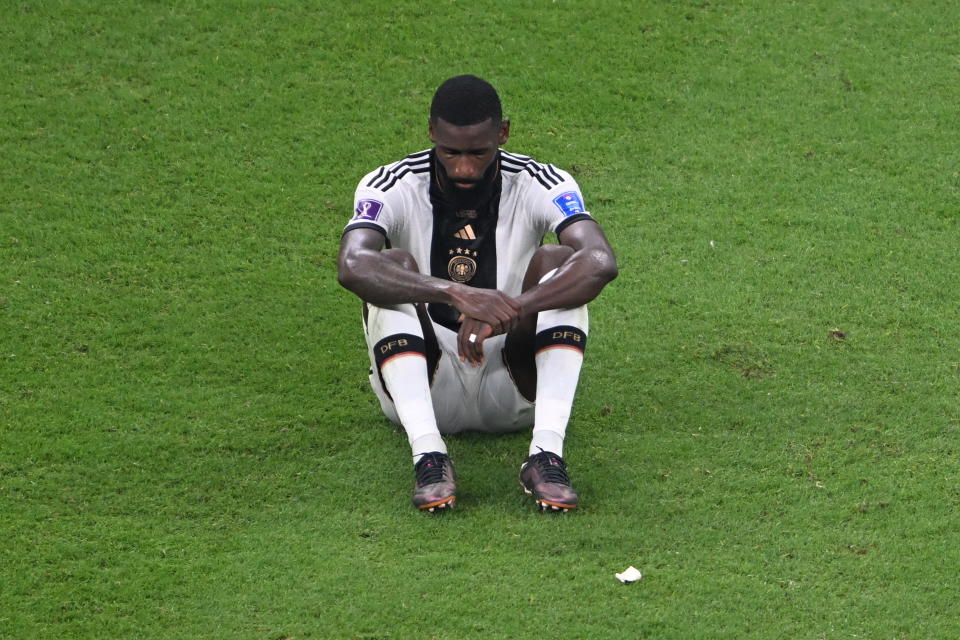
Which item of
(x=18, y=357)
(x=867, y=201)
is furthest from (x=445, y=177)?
(x=867, y=201)

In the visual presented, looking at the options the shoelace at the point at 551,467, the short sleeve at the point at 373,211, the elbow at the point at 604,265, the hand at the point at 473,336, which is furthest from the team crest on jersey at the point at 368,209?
the shoelace at the point at 551,467

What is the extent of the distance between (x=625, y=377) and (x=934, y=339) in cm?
152

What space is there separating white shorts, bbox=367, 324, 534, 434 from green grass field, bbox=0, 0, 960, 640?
0.47 ft

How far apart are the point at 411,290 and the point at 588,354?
1.55m

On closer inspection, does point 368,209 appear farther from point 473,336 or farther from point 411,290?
point 473,336

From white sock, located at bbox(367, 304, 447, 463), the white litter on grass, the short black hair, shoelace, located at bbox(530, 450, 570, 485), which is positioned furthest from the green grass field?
the short black hair

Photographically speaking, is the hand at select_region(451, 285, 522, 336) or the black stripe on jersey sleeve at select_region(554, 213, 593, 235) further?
the black stripe on jersey sleeve at select_region(554, 213, 593, 235)

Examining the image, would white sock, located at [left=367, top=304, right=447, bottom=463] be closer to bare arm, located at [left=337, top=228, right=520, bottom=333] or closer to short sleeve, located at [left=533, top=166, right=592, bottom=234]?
bare arm, located at [left=337, top=228, right=520, bottom=333]

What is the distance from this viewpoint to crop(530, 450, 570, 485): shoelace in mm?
4879

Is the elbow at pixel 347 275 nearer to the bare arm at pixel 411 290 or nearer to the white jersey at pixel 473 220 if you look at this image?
the bare arm at pixel 411 290

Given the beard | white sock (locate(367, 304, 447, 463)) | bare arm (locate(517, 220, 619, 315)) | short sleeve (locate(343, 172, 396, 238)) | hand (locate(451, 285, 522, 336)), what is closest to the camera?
hand (locate(451, 285, 522, 336))

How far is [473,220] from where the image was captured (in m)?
5.24

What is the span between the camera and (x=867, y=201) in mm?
7238

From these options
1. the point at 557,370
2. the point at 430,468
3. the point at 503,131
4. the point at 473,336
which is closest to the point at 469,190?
the point at 503,131
